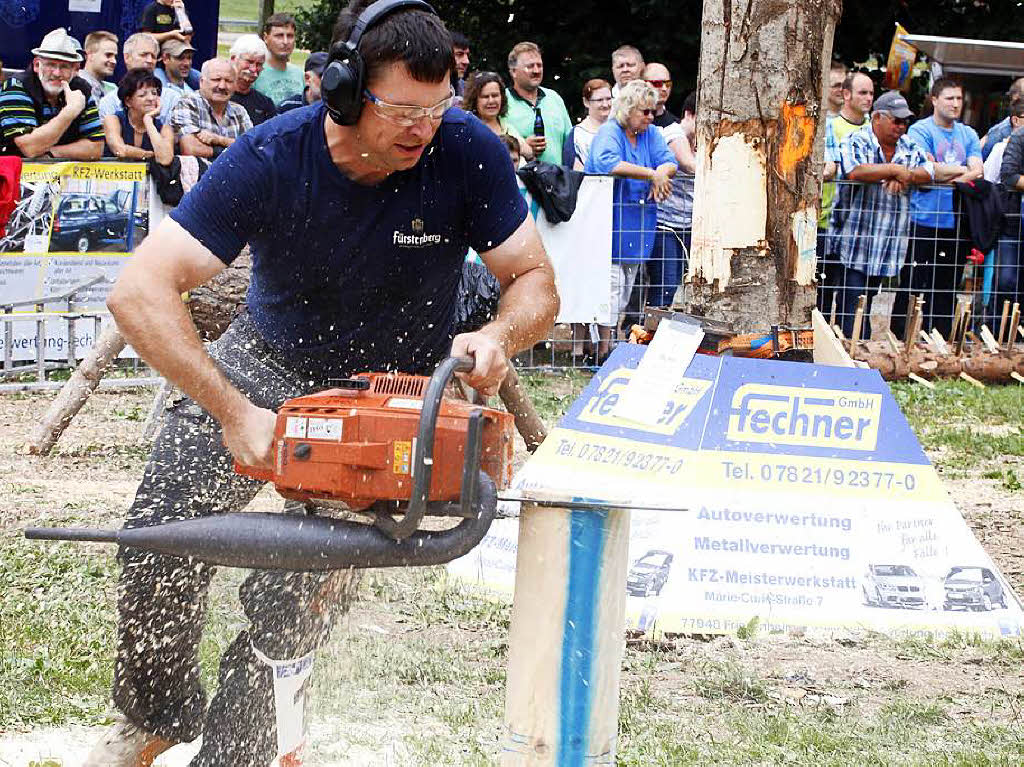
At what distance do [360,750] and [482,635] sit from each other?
2.83 ft

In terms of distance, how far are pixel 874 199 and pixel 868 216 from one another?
13 centimetres

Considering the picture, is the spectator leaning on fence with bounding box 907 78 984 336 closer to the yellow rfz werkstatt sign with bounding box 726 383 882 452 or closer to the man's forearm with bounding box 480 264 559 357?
the yellow rfz werkstatt sign with bounding box 726 383 882 452

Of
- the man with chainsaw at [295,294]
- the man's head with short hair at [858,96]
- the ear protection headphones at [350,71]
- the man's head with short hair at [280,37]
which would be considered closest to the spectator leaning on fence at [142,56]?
the man's head with short hair at [280,37]

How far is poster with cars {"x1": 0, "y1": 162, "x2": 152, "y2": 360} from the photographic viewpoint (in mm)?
8547

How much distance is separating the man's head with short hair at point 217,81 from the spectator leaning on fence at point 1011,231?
590 cm

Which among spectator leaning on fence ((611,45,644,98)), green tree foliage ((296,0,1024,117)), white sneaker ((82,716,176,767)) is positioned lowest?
white sneaker ((82,716,176,767))

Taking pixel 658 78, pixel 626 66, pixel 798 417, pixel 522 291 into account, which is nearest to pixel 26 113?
pixel 626 66

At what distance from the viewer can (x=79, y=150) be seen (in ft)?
28.7

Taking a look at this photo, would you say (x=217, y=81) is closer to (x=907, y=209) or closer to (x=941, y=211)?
(x=907, y=209)

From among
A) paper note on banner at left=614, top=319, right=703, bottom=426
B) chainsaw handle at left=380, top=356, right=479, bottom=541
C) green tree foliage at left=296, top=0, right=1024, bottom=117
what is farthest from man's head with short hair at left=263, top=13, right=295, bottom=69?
chainsaw handle at left=380, top=356, right=479, bottom=541

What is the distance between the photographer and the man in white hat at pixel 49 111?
28.1 ft

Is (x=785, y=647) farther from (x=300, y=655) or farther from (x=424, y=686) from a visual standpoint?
(x=300, y=655)

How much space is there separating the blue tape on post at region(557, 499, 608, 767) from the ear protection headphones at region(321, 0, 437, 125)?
1.00 metres

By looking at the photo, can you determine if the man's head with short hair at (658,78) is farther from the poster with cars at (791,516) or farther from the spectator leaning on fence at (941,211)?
the poster with cars at (791,516)
